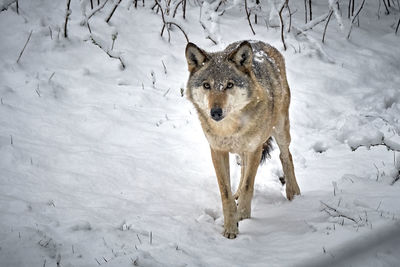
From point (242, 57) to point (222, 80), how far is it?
37 centimetres

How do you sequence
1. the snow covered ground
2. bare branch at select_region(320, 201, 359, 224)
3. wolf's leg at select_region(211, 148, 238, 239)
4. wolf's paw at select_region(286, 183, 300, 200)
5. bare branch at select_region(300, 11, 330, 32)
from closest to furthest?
the snow covered ground, bare branch at select_region(320, 201, 359, 224), wolf's leg at select_region(211, 148, 238, 239), wolf's paw at select_region(286, 183, 300, 200), bare branch at select_region(300, 11, 330, 32)

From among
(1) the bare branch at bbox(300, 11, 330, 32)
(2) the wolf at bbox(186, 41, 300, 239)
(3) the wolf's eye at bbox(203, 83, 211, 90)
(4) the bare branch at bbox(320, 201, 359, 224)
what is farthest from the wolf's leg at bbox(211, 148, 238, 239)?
(1) the bare branch at bbox(300, 11, 330, 32)

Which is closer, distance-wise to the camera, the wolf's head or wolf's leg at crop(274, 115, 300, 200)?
the wolf's head

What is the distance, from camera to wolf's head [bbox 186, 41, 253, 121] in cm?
368

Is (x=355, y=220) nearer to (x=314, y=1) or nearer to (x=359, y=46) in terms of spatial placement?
(x=359, y=46)

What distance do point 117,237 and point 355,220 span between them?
2.11 metres

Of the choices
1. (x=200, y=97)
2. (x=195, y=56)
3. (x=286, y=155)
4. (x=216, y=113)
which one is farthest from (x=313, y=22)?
(x=216, y=113)

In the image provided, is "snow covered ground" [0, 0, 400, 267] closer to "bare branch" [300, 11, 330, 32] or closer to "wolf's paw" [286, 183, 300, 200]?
"wolf's paw" [286, 183, 300, 200]

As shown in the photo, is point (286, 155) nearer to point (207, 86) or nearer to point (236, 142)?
point (236, 142)

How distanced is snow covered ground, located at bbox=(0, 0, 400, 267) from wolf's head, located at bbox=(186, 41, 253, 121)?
122cm

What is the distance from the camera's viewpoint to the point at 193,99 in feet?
12.8

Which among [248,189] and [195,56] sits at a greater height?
[195,56]

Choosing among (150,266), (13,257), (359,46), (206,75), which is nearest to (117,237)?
(150,266)

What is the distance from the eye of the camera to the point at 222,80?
3.75m
